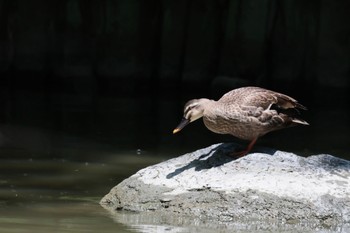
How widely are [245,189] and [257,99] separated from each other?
767 mm

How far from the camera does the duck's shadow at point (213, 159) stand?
20.4 ft

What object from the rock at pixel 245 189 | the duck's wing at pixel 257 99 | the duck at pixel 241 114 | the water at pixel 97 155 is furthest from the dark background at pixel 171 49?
the rock at pixel 245 189

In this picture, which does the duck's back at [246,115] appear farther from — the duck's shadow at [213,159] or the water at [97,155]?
the water at [97,155]

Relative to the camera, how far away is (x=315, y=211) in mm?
5742

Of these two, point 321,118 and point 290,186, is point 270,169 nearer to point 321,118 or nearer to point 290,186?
point 290,186

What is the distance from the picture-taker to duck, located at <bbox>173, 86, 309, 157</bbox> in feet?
20.4

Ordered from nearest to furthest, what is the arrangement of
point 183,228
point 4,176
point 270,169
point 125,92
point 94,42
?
point 183,228 → point 270,169 → point 4,176 → point 125,92 → point 94,42

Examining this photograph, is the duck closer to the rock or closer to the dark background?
the rock

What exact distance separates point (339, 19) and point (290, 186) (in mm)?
8764

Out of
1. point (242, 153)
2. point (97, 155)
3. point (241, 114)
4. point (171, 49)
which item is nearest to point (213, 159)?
point (242, 153)

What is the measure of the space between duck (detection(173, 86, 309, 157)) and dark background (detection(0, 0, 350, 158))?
6482 millimetres

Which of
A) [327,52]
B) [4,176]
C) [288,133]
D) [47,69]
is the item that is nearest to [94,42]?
[47,69]

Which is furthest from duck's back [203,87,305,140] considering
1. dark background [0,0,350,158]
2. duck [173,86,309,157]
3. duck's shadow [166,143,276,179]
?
dark background [0,0,350,158]

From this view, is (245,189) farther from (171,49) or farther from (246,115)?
(171,49)
